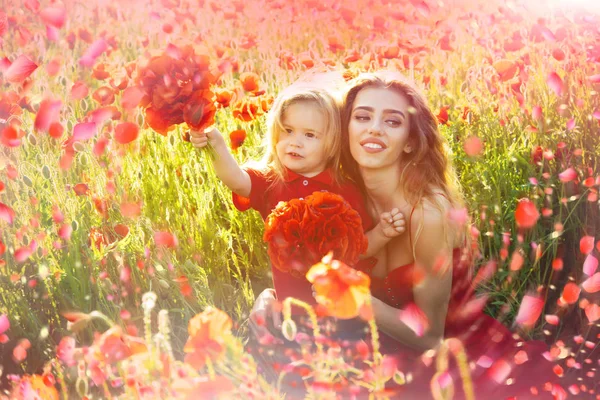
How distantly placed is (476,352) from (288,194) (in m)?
0.34

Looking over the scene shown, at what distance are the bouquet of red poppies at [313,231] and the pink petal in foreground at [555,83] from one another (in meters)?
0.34

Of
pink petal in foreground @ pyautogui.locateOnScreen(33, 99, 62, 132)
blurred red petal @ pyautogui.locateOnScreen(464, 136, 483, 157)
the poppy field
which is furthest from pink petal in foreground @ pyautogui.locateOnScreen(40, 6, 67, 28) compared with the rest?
blurred red petal @ pyautogui.locateOnScreen(464, 136, 483, 157)

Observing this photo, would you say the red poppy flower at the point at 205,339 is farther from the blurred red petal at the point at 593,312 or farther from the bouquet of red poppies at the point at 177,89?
the blurred red petal at the point at 593,312

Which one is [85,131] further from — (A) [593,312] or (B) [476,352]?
(A) [593,312]

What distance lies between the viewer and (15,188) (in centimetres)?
95

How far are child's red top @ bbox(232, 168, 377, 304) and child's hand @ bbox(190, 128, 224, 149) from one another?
0.07 meters

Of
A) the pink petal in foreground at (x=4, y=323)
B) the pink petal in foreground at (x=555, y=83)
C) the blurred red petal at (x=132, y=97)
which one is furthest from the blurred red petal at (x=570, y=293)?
the pink petal in foreground at (x=4, y=323)

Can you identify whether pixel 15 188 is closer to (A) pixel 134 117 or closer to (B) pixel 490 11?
(A) pixel 134 117

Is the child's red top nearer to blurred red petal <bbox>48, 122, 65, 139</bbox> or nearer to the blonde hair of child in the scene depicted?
the blonde hair of child

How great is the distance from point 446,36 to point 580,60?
19 cm

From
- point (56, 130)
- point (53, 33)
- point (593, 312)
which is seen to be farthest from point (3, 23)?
point (593, 312)

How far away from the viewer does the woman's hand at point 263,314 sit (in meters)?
0.93

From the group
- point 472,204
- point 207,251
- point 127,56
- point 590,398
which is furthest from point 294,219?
point 590,398

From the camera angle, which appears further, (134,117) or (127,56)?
(127,56)
